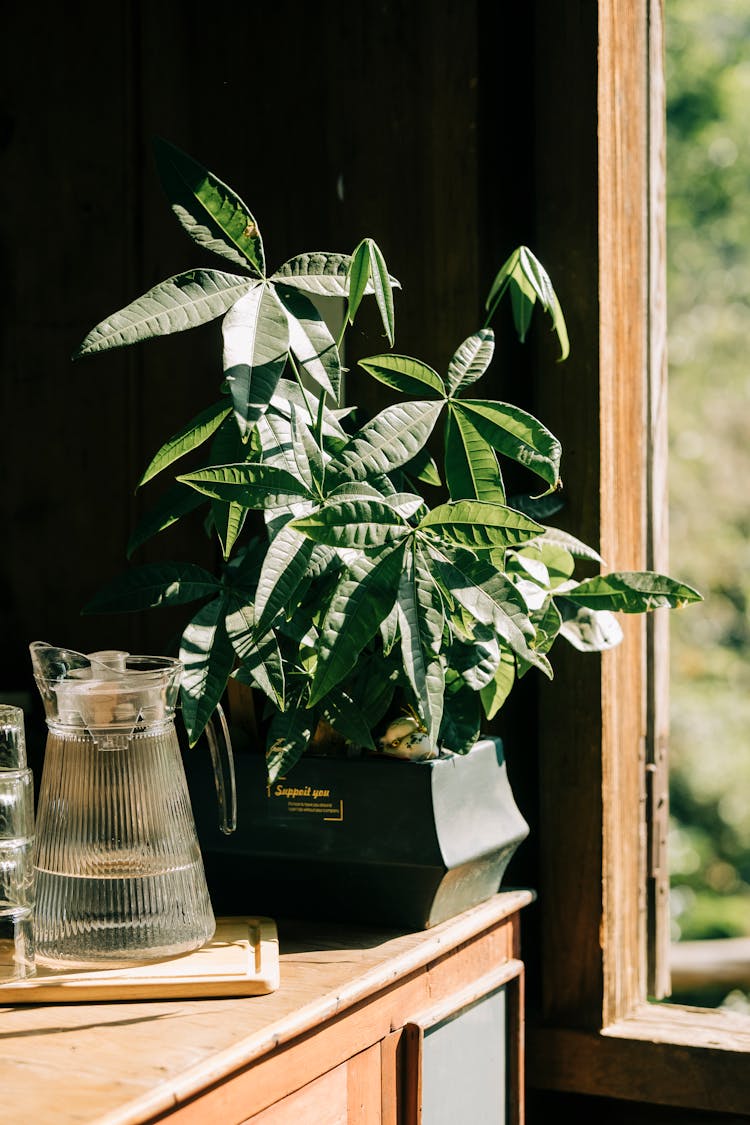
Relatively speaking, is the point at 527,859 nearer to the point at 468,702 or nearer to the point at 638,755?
the point at 638,755

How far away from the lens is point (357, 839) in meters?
1.10

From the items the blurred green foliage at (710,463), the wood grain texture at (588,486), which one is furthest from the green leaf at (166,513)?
the blurred green foliage at (710,463)

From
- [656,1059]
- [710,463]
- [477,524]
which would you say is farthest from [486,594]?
[710,463]

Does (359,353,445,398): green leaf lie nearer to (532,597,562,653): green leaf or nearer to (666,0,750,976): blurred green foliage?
(532,597,562,653): green leaf

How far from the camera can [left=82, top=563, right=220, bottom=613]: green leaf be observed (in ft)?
3.67

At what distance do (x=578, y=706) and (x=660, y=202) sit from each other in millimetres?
642

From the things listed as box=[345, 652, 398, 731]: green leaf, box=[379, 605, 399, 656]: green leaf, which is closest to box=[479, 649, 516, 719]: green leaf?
box=[345, 652, 398, 731]: green leaf

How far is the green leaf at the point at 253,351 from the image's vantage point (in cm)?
95

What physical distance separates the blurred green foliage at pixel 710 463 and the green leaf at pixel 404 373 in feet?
13.2

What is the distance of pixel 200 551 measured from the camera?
1521mm

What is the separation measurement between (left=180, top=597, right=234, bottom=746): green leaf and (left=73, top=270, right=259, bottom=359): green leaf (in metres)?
0.26

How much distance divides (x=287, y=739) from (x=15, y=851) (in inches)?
9.7

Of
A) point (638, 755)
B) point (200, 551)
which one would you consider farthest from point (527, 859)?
point (200, 551)

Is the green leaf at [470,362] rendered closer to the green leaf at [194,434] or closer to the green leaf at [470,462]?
the green leaf at [470,462]
